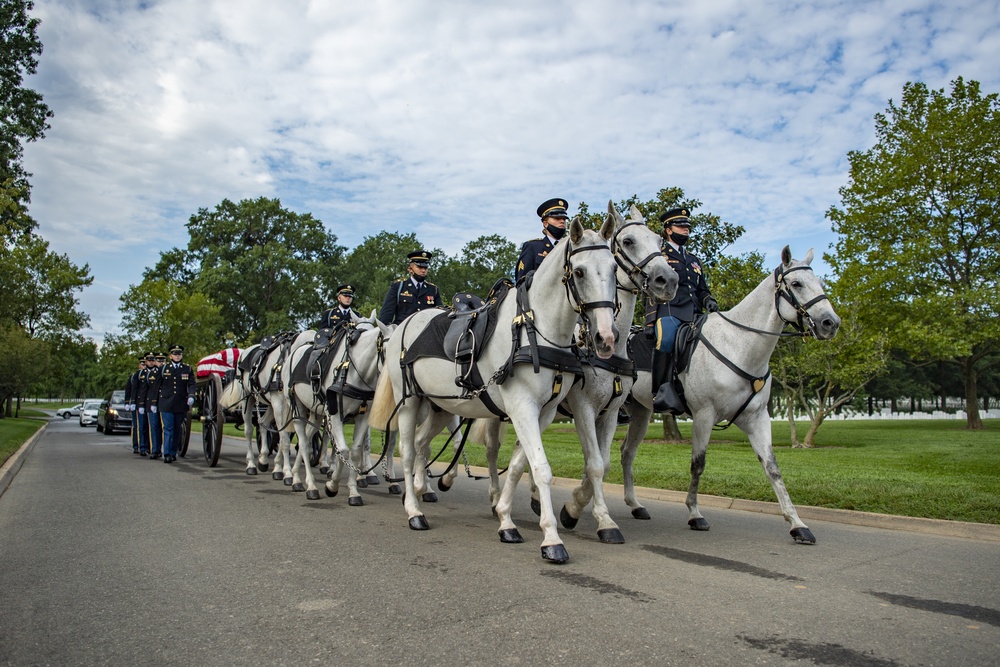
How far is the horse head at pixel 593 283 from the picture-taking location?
556 centimetres

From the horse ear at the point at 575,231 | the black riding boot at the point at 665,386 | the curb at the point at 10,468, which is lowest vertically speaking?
the curb at the point at 10,468

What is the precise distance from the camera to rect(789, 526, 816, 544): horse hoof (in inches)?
257

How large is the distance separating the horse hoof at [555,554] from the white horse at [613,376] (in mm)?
1012

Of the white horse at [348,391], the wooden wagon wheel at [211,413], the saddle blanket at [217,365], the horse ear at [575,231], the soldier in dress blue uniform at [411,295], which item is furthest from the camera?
the saddle blanket at [217,365]

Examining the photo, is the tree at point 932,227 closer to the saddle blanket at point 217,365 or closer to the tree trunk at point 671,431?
the tree trunk at point 671,431

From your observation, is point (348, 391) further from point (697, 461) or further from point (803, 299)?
point (803, 299)

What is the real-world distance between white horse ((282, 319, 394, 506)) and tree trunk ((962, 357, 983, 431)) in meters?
27.9

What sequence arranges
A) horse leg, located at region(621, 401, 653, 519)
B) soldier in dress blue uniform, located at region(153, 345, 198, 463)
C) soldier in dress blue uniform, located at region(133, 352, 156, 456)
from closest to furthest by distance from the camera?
horse leg, located at region(621, 401, 653, 519)
soldier in dress blue uniform, located at region(153, 345, 198, 463)
soldier in dress blue uniform, located at region(133, 352, 156, 456)

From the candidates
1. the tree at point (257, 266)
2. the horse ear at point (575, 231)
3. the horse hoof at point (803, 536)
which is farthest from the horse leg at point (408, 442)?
the tree at point (257, 266)

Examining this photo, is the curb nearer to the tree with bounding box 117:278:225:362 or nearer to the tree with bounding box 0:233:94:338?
the tree with bounding box 0:233:94:338

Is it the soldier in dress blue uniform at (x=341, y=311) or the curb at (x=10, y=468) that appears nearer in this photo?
the soldier in dress blue uniform at (x=341, y=311)

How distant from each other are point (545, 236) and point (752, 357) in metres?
2.33

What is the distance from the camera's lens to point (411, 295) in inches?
400

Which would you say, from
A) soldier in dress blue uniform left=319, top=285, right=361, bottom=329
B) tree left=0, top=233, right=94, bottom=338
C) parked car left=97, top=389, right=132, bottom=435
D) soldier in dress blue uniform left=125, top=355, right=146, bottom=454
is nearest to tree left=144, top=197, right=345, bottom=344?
tree left=0, top=233, right=94, bottom=338
